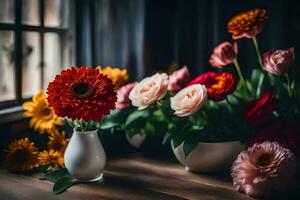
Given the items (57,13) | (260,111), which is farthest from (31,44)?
(260,111)

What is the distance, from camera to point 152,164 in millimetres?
1237

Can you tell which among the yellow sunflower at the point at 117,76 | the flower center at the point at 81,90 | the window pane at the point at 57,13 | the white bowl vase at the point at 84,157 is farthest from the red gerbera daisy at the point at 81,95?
the window pane at the point at 57,13

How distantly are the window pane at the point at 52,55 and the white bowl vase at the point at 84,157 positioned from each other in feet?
1.69

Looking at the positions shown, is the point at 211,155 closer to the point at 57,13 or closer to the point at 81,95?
the point at 81,95

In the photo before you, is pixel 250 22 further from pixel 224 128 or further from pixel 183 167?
pixel 183 167

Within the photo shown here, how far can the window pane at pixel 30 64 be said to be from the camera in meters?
1.40

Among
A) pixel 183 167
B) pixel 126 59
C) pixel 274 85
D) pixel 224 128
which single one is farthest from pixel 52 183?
pixel 274 85

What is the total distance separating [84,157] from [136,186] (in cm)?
15

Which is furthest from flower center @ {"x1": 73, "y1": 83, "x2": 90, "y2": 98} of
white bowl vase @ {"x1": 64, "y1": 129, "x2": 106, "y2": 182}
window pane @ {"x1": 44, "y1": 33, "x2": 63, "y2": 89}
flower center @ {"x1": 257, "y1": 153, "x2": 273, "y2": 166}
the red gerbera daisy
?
window pane @ {"x1": 44, "y1": 33, "x2": 63, "y2": 89}

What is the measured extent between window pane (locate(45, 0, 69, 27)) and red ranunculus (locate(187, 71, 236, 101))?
634 millimetres

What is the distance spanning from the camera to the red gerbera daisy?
3.11 ft

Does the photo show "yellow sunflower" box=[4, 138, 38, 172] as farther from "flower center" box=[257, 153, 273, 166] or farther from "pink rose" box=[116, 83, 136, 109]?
"flower center" box=[257, 153, 273, 166]

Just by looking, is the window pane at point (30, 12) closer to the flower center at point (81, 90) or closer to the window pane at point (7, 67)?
the window pane at point (7, 67)

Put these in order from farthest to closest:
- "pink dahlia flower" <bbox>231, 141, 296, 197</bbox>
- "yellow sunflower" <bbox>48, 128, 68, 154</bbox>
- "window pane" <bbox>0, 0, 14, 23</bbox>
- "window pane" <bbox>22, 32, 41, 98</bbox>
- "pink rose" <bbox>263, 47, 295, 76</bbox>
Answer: "window pane" <bbox>22, 32, 41, 98</bbox>, "window pane" <bbox>0, 0, 14, 23</bbox>, "yellow sunflower" <bbox>48, 128, 68, 154</bbox>, "pink rose" <bbox>263, 47, 295, 76</bbox>, "pink dahlia flower" <bbox>231, 141, 296, 197</bbox>
